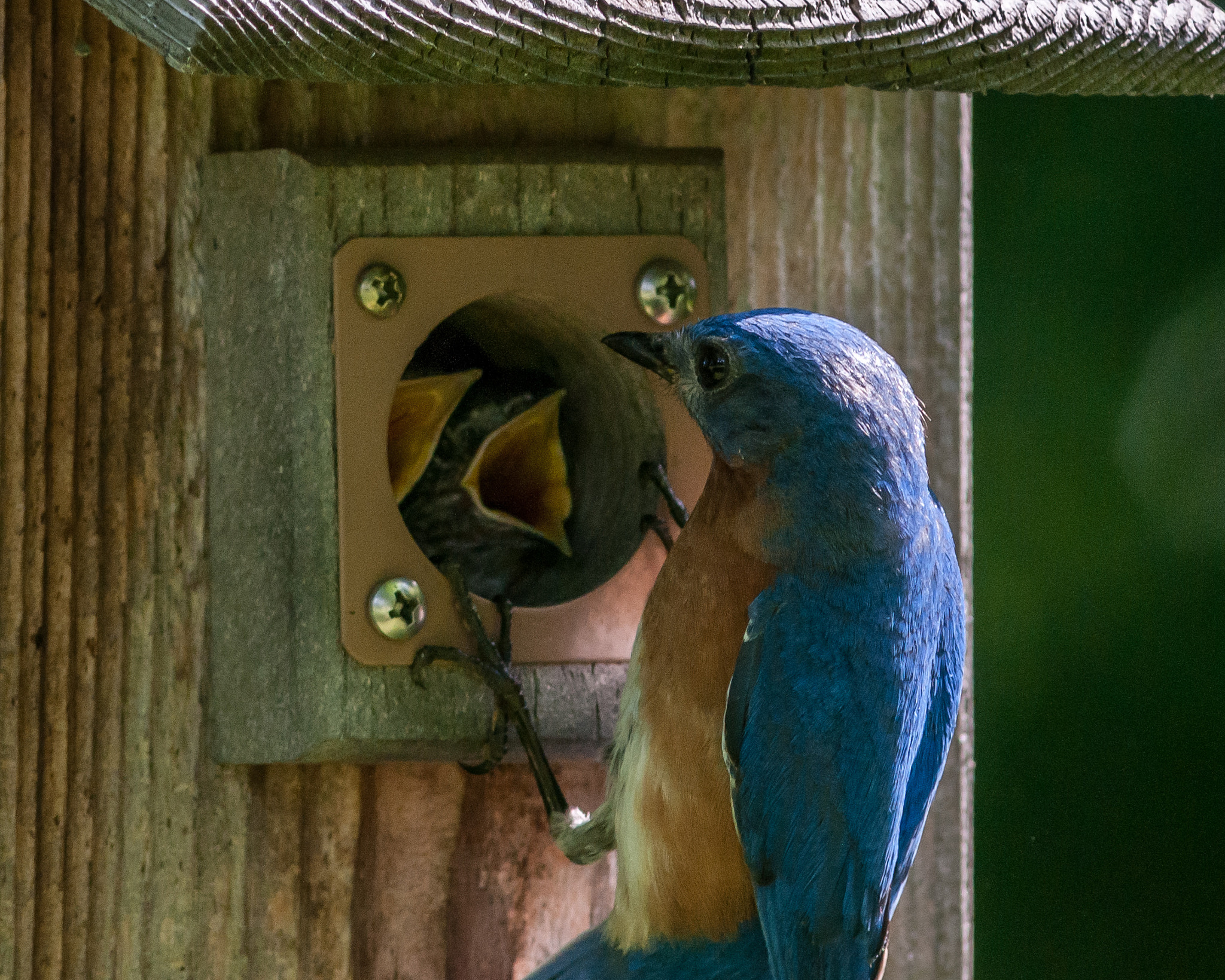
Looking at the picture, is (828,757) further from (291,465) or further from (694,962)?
(291,465)

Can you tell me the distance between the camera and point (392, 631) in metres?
2.30

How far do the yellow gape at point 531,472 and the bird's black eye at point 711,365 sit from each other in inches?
14.8

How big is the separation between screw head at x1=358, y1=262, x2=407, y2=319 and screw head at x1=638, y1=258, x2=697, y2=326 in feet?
1.05

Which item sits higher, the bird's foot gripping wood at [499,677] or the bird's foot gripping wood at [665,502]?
the bird's foot gripping wood at [665,502]

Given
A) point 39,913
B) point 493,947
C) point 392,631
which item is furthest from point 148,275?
point 493,947

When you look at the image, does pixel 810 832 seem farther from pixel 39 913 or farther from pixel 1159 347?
pixel 1159 347

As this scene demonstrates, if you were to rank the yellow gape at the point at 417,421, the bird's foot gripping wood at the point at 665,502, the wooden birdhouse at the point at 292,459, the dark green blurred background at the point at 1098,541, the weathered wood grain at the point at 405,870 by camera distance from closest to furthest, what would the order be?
the wooden birdhouse at the point at 292,459, the weathered wood grain at the point at 405,870, the bird's foot gripping wood at the point at 665,502, the yellow gape at the point at 417,421, the dark green blurred background at the point at 1098,541

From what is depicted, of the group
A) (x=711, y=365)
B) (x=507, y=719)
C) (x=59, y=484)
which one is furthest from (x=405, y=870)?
(x=711, y=365)

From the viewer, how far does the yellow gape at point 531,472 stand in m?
2.65

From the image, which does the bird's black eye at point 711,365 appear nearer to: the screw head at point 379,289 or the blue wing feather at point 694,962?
the screw head at point 379,289

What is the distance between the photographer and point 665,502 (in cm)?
256

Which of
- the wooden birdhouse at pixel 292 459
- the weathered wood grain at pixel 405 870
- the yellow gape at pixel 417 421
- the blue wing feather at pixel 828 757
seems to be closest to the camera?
the blue wing feather at pixel 828 757

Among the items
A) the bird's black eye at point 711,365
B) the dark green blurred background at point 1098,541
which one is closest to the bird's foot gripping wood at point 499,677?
the bird's black eye at point 711,365

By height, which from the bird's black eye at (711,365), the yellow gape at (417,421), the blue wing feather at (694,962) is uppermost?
the bird's black eye at (711,365)
